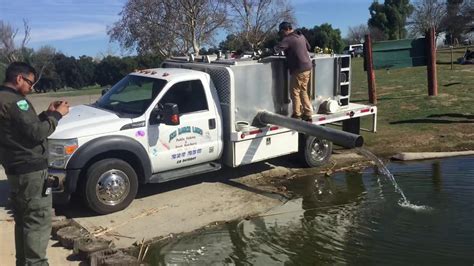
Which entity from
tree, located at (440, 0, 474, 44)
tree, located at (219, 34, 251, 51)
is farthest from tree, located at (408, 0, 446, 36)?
tree, located at (219, 34, 251, 51)

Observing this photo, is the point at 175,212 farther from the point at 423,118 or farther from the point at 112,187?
the point at 423,118

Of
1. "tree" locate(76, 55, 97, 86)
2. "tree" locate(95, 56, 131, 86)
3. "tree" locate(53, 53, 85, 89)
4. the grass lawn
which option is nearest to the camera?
the grass lawn

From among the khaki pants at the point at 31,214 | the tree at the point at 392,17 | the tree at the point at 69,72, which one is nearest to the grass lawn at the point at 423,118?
the khaki pants at the point at 31,214

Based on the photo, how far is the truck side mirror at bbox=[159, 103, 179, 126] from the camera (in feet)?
24.1

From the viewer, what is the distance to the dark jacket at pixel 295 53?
8.94 m

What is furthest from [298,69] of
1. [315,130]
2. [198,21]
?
[198,21]

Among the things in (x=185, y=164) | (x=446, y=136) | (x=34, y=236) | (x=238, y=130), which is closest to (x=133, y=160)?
(x=185, y=164)

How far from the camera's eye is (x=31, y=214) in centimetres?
458

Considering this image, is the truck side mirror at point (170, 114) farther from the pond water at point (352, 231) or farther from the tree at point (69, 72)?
the tree at point (69, 72)

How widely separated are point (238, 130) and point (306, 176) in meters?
1.55

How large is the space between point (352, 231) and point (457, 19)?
74743 mm

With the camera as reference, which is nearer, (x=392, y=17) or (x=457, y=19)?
(x=457, y=19)

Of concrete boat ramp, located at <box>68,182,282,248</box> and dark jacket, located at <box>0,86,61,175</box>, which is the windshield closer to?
concrete boat ramp, located at <box>68,182,282,248</box>

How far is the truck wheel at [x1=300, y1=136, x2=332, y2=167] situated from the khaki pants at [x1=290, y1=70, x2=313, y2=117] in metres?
0.56
